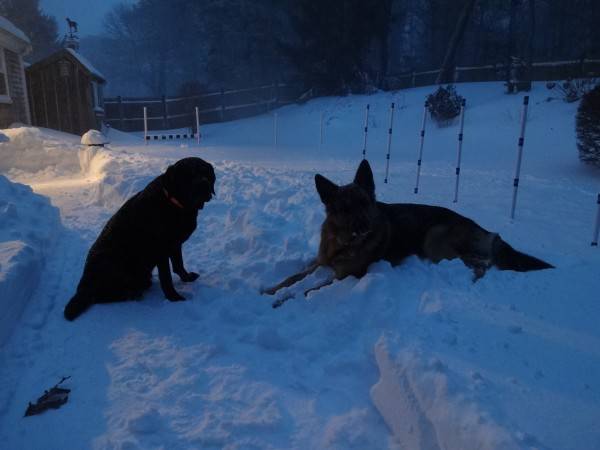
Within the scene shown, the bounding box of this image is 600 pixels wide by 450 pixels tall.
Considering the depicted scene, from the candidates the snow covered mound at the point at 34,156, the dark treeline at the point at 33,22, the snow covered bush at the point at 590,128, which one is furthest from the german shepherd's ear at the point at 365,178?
the dark treeline at the point at 33,22

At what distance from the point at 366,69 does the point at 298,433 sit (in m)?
24.3

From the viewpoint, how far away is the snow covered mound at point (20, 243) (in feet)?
9.29

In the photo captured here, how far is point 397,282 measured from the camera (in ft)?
10.7

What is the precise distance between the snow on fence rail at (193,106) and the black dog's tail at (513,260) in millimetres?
19671

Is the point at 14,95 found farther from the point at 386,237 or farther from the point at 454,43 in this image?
the point at 454,43

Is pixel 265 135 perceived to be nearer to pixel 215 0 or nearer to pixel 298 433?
pixel 215 0

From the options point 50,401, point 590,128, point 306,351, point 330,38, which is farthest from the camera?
point 330,38

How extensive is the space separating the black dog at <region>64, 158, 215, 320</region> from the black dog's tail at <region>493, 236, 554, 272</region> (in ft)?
8.19

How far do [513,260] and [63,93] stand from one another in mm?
17155

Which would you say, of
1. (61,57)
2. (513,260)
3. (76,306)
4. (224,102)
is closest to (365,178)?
(513,260)

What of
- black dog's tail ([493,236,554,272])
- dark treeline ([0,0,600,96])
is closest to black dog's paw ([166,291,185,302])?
black dog's tail ([493,236,554,272])

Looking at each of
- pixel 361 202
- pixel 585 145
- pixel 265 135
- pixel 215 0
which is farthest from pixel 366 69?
pixel 361 202

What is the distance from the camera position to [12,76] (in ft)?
45.8

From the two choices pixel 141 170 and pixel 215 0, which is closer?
pixel 141 170
